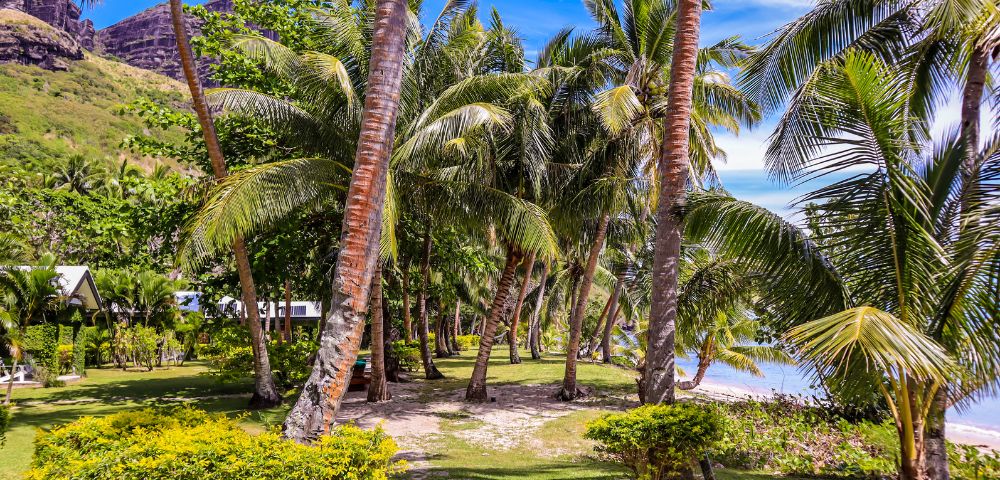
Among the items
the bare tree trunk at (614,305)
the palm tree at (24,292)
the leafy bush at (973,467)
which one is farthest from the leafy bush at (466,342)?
the leafy bush at (973,467)

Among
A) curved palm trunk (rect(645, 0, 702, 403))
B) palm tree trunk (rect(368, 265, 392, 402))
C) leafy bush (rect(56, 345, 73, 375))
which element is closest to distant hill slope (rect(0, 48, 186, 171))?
leafy bush (rect(56, 345, 73, 375))

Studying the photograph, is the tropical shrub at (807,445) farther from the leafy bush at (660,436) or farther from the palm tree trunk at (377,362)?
the palm tree trunk at (377,362)

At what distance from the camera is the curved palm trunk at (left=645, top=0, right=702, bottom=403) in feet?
23.4

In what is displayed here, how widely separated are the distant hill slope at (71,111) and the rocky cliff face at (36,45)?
1.92m

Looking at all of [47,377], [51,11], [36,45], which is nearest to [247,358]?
[47,377]

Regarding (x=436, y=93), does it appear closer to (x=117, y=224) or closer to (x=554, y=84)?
(x=554, y=84)

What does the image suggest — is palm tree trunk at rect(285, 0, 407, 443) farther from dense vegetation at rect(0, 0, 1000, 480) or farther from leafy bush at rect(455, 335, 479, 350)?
leafy bush at rect(455, 335, 479, 350)

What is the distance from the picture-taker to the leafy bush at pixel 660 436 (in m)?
6.66

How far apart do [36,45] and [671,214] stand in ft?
328

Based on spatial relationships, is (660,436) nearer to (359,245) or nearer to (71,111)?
(359,245)

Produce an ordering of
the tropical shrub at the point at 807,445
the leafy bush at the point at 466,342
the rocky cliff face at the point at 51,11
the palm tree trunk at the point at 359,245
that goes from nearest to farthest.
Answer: the palm tree trunk at the point at 359,245 < the tropical shrub at the point at 807,445 < the leafy bush at the point at 466,342 < the rocky cliff face at the point at 51,11

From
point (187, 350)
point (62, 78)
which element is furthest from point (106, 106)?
point (187, 350)

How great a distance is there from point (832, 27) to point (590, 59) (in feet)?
23.8

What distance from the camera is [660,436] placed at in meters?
6.68
